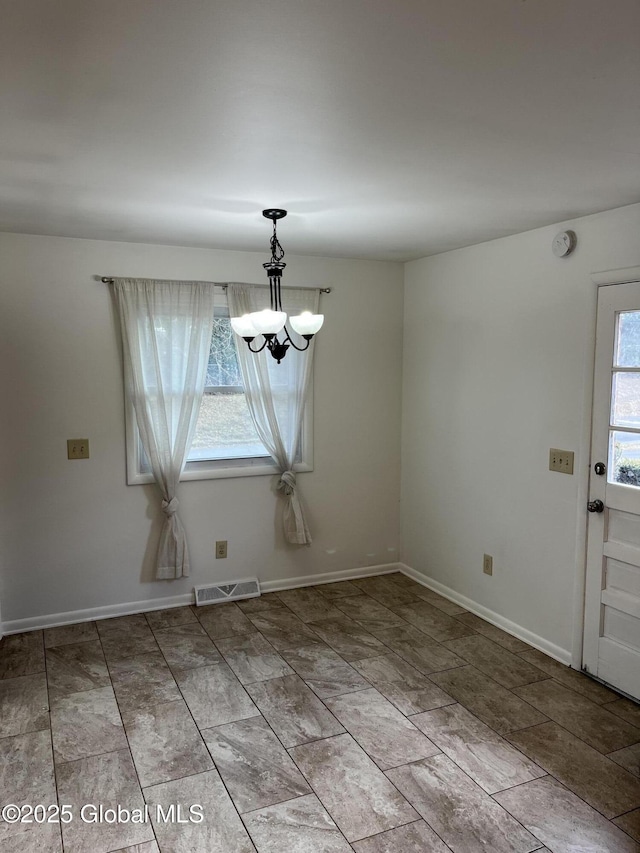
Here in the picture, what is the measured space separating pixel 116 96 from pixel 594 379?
250cm

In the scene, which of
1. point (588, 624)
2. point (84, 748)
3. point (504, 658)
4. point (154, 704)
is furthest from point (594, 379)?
point (84, 748)

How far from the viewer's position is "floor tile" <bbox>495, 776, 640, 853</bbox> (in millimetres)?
2139

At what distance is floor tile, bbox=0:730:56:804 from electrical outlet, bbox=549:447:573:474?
2.78 metres

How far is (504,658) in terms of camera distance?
3504 mm

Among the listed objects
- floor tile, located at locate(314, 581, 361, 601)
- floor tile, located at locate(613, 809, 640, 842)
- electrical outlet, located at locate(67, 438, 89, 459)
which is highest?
electrical outlet, located at locate(67, 438, 89, 459)

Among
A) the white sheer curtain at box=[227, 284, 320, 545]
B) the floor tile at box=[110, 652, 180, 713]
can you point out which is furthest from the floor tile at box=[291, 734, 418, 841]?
the white sheer curtain at box=[227, 284, 320, 545]

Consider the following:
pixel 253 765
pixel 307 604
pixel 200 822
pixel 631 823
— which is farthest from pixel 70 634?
pixel 631 823

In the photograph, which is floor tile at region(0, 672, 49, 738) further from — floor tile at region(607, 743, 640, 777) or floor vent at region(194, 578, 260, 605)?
floor tile at region(607, 743, 640, 777)

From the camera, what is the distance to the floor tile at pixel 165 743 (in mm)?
2535

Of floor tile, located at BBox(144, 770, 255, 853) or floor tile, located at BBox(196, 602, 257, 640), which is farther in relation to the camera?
floor tile, located at BBox(196, 602, 257, 640)

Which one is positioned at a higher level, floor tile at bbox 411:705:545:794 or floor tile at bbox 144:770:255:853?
floor tile at bbox 411:705:545:794

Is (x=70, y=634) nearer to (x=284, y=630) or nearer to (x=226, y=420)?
(x=284, y=630)

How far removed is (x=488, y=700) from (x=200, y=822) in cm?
150

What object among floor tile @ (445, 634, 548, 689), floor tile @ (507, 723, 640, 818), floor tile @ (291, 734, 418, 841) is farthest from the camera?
floor tile @ (445, 634, 548, 689)
